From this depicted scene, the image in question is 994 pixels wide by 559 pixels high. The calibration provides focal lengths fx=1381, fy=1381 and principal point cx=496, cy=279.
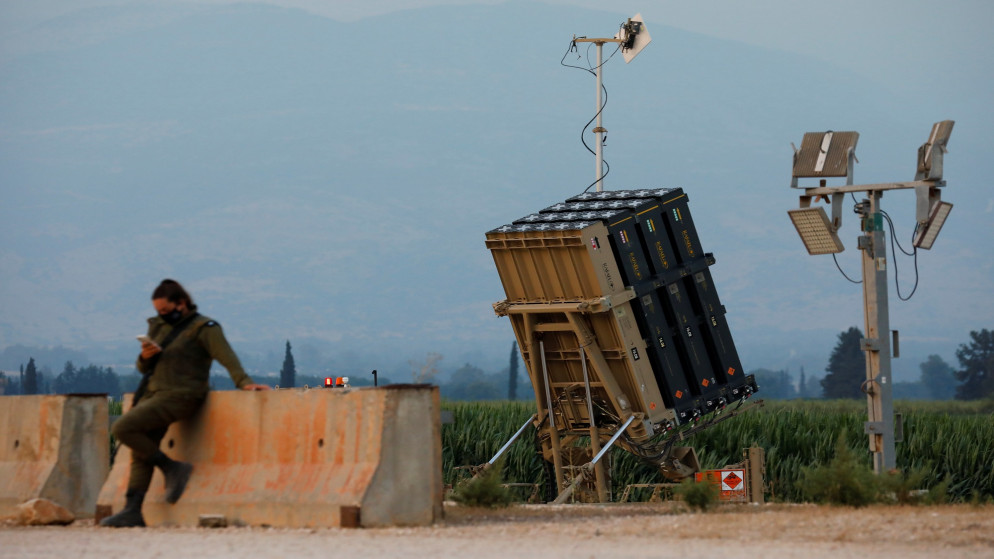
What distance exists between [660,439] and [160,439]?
8402mm

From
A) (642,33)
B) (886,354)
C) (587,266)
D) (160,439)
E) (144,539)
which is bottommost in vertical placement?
(144,539)

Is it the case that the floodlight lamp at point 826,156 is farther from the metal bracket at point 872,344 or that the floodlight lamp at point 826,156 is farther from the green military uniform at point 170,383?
the green military uniform at point 170,383

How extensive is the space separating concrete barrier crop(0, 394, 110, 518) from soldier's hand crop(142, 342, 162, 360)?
223 centimetres

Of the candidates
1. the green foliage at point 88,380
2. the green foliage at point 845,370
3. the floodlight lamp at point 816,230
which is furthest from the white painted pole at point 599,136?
the green foliage at point 88,380

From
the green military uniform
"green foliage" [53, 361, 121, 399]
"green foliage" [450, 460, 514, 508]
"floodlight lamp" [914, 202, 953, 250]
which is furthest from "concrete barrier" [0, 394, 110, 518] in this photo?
"green foliage" [53, 361, 121, 399]

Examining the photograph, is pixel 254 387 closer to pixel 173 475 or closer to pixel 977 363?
pixel 173 475

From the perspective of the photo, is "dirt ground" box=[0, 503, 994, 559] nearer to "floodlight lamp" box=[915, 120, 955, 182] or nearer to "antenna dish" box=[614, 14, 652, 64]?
"floodlight lamp" box=[915, 120, 955, 182]

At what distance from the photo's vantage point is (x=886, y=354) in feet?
48.5

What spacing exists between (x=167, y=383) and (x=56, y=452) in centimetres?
236

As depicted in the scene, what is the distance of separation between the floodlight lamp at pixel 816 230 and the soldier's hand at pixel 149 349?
7.18 m

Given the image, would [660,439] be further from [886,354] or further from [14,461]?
[14,461]

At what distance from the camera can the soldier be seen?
35.5 feet

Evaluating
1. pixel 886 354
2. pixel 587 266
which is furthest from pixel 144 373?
pixel 886 354

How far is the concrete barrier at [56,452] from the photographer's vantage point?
495 inches
